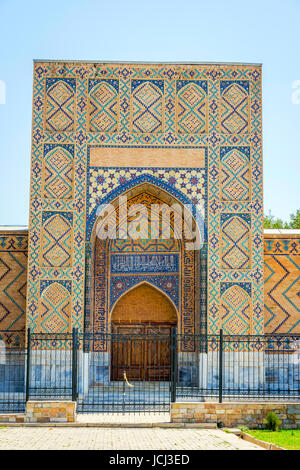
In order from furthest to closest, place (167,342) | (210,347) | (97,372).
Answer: (167,342), (97,372), (210,347)

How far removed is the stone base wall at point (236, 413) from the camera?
8.10 metres

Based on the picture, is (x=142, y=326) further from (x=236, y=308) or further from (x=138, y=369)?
(x=236, y=308)

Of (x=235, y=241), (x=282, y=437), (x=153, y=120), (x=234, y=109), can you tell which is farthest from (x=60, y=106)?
(x=282, y=437)

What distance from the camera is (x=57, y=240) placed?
1113 centimetres

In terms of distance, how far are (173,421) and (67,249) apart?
168 inches

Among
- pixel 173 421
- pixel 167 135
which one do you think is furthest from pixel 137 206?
pixel 173 421

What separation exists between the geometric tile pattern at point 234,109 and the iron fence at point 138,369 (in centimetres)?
408

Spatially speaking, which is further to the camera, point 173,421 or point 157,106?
point 157,106

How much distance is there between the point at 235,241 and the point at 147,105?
10.5 ft

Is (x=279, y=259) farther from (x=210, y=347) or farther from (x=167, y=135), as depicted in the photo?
(x=167, y=135)

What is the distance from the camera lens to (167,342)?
1237cm
